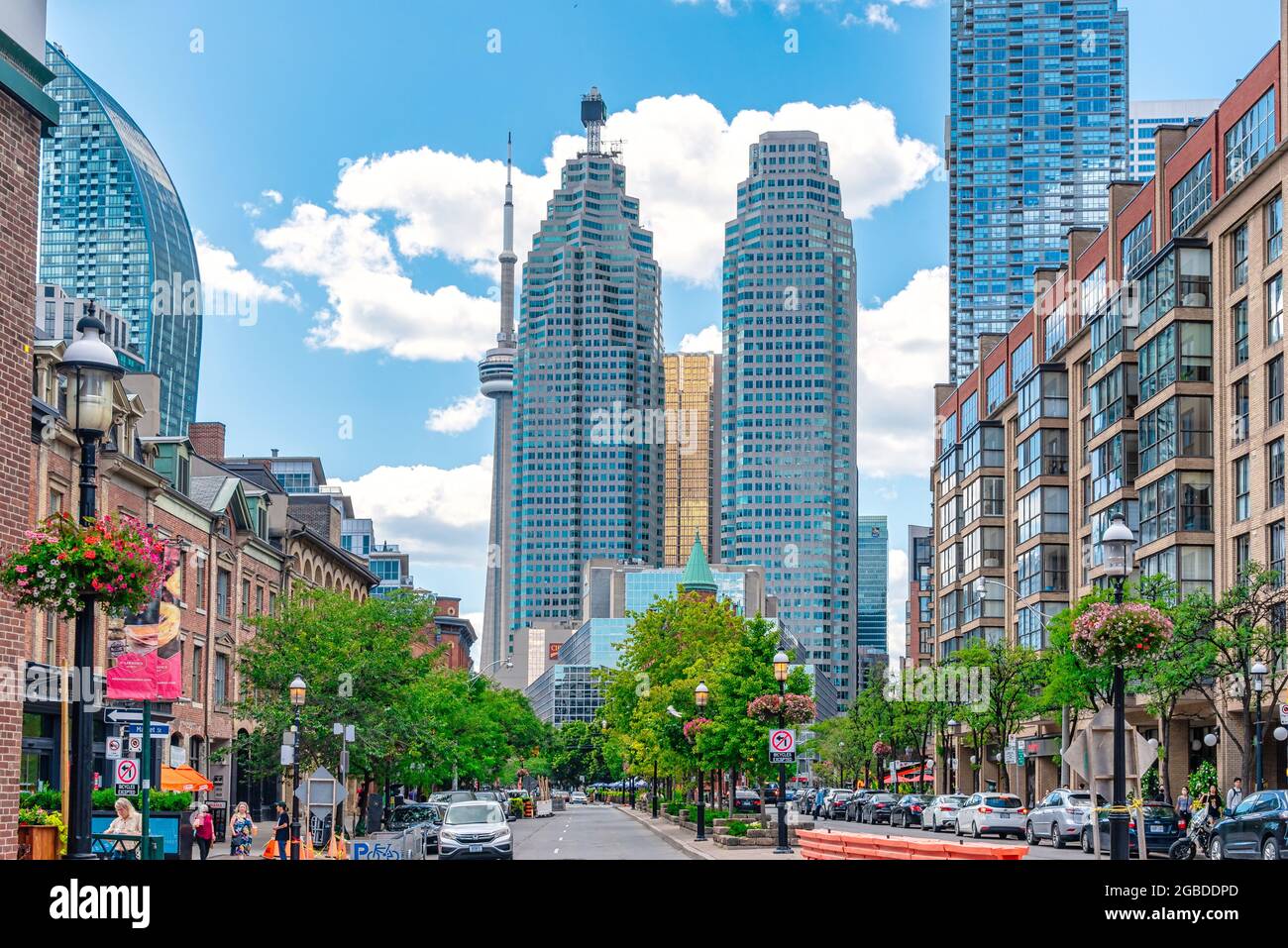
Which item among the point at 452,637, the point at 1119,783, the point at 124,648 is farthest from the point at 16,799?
the point at 452,637

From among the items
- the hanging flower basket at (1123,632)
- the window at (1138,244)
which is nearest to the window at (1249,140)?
the window at (1138,244)

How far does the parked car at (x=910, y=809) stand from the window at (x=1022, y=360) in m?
30.4

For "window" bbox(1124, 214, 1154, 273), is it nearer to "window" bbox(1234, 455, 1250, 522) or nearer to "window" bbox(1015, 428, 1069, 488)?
"window" bbox(1015, 428, 1069, 488)

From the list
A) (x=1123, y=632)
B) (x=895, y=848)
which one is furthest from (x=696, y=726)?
(x=895, y=848)

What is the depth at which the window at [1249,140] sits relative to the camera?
190 feet

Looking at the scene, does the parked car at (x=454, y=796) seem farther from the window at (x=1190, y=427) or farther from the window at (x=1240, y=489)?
the window at (x=1190, y=427)

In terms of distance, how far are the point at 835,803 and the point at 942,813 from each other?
20.3 metres

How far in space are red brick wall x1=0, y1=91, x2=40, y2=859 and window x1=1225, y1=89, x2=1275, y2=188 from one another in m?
49.0

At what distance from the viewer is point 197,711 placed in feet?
187

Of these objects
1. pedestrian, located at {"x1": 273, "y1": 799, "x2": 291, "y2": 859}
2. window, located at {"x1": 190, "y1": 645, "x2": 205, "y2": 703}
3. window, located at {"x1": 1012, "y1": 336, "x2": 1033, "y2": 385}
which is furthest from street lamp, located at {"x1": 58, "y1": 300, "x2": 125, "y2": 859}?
window, located at {"x1": 1012, "y1": 336, "x2": 1033, "y2": 385}

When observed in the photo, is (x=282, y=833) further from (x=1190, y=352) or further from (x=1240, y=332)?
(x=1190, y=352)
